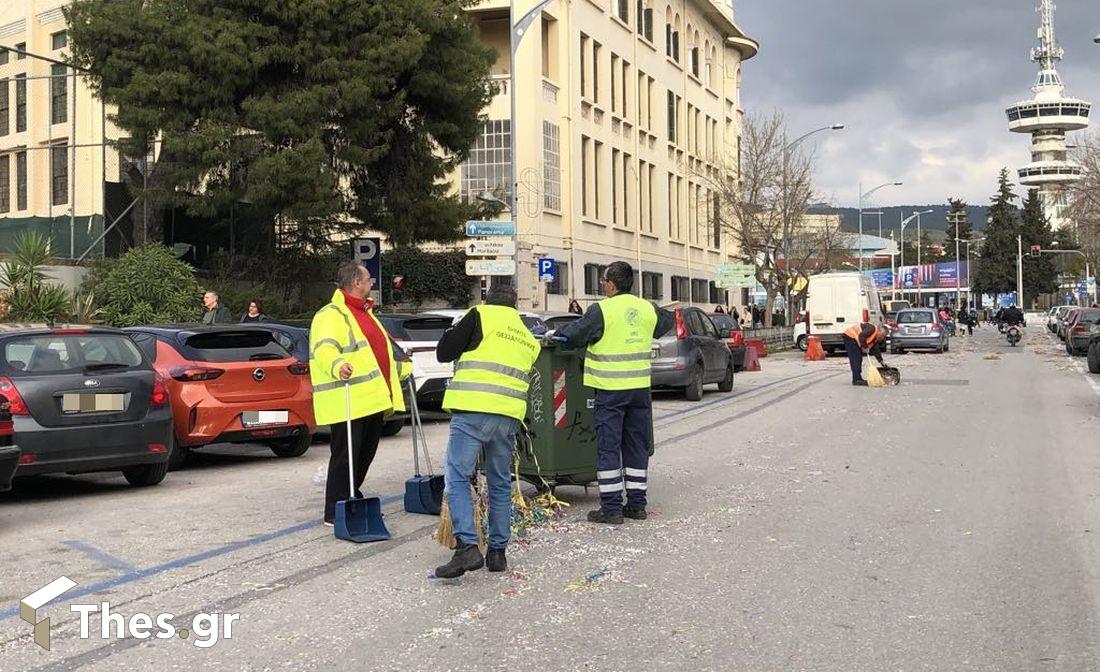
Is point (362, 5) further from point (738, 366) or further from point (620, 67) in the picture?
point (620, 67)

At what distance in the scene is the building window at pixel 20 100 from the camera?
92.9 ft

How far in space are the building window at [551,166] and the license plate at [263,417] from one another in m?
27.6

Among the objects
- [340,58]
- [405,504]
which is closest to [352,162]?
[340,58]

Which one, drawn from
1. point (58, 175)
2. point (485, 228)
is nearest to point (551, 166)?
point (485, 228)

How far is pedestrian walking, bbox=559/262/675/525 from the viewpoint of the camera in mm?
8297

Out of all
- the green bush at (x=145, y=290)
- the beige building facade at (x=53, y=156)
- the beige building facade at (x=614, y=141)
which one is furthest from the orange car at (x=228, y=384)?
the beige building facade at (x=614, y=141)

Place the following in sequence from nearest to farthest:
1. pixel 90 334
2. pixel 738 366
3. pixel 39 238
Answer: pixel 90 334, pixel 39 238, pixel 738 366

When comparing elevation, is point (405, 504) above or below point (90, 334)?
below

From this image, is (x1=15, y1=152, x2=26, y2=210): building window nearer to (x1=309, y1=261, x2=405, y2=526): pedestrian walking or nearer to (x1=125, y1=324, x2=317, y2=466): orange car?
(x1=125, y1=324, x2=317, y2=466): orange car

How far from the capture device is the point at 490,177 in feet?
125

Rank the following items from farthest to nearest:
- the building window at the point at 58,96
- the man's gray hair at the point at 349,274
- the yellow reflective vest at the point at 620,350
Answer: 1. the building window at the point at 58,96
2. the yellow reflective vest at the point at 620,350
3. the man's gray hair at the point at 349,274

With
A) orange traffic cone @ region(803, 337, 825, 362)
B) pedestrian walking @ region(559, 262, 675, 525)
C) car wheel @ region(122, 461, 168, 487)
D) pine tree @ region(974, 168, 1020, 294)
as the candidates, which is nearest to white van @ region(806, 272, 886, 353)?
orange traffic cone @ region(803, 337, 825, 362)

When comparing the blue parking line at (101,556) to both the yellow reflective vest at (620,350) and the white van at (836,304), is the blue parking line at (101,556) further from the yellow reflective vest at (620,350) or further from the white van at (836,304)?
the white van at (836,304)

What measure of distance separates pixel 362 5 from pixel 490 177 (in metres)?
14.7
